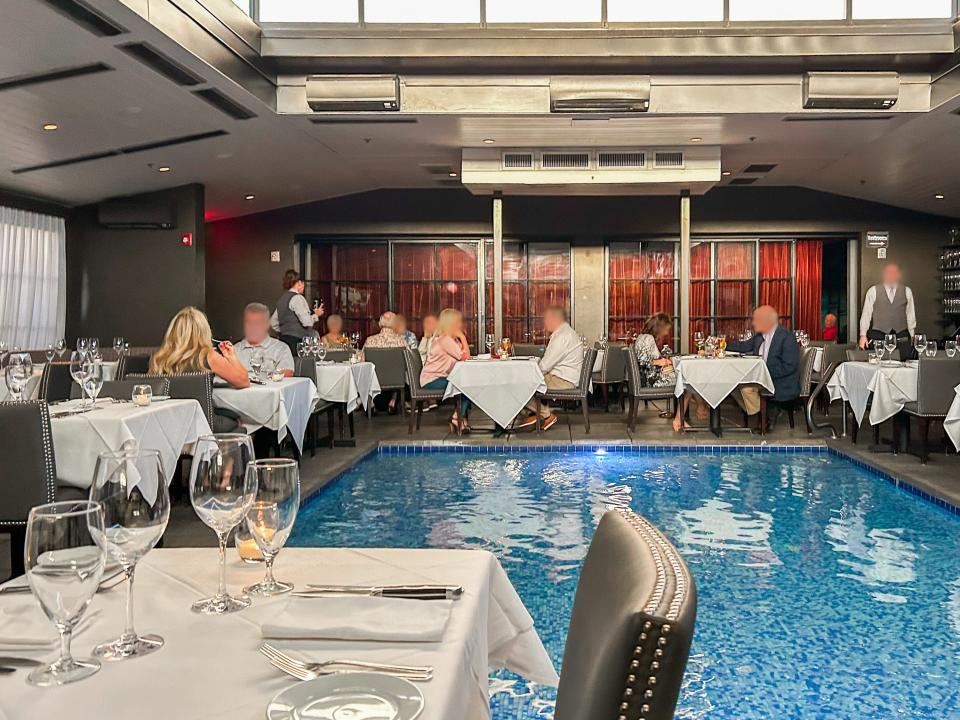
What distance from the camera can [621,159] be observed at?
10.1 m

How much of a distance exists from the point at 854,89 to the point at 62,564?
8.11m

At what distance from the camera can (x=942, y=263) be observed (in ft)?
43.0

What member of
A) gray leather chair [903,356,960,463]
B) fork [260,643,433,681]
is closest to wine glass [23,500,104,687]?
fork [260,643,433,681]

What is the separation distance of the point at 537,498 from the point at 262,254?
8.80 meters

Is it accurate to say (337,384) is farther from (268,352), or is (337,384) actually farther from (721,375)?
(721,375)

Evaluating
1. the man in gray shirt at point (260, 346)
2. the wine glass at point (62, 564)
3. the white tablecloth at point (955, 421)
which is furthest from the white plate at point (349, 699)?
the white tablecloth at point (955, 421)

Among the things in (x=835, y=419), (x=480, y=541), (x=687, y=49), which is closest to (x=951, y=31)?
(x=687, y=49)

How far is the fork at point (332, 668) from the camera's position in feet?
3.23

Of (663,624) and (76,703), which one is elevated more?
(663,624)

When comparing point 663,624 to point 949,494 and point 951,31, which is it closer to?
point 949,494

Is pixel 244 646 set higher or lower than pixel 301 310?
lower

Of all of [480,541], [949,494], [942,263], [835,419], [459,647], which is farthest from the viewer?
[942,263]

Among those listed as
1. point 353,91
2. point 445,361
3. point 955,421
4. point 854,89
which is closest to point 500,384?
point 445,361

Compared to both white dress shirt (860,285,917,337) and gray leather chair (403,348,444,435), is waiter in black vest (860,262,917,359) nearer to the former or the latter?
white dress shirt (860,285,917,337)
